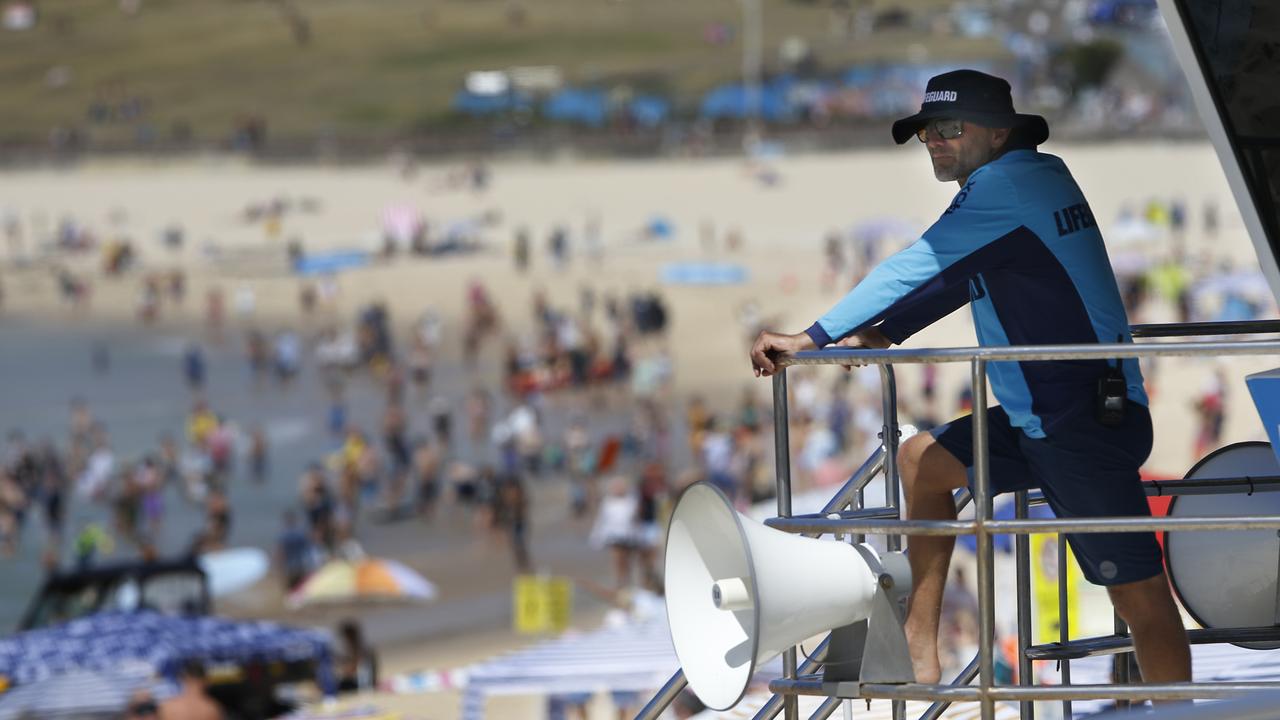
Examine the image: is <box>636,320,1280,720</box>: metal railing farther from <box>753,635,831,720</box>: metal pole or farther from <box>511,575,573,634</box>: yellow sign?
<box>511,575,573,634</box>: yellow sign

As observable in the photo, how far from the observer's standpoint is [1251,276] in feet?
129

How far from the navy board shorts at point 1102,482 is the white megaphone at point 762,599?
0.35 m

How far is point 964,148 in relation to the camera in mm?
3652

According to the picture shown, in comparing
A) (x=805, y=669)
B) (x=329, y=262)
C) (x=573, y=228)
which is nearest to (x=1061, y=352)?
(x=805, y=669)

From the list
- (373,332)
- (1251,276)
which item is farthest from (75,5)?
(1251,276)

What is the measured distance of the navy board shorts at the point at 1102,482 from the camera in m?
3.39

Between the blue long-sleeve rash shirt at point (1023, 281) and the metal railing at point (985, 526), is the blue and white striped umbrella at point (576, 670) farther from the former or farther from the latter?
the blue long-sleeve rash shirt at point (1023, 281)

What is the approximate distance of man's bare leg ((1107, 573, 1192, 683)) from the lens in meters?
3.45

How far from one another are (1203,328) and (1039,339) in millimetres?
1253

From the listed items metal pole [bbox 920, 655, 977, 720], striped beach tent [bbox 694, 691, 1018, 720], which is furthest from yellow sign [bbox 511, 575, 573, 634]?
metal pole [bbox 920, 655, 977, 720]

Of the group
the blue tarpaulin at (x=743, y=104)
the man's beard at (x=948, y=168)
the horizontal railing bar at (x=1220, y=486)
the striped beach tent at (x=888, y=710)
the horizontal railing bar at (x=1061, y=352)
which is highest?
the blue tarpaulin at (x=743, y=104)

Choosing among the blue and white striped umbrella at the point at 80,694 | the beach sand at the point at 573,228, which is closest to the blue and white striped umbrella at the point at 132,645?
the blue and white striped umbrella at the point at 80,694

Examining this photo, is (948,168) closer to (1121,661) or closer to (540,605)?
(1121,661)

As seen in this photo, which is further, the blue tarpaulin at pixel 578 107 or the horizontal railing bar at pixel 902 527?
the blue tarpaulin at pixel 578 107
